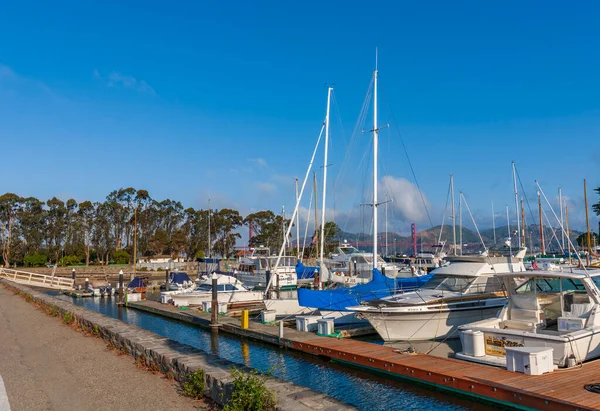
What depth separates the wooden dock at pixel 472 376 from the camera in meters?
9.69

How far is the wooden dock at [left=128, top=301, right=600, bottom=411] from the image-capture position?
9.69 metres

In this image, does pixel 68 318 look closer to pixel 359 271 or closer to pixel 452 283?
pixel 452 283

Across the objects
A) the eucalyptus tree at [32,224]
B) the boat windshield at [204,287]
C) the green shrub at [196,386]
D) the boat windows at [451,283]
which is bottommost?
the boat windshield at [204,287]

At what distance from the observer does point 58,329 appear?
17297mm

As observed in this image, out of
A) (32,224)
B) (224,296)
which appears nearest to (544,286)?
(224,296)

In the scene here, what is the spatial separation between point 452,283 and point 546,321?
5.06 metres

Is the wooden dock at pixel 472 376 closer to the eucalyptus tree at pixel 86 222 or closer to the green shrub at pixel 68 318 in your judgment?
the green shrub at pixel 68 318

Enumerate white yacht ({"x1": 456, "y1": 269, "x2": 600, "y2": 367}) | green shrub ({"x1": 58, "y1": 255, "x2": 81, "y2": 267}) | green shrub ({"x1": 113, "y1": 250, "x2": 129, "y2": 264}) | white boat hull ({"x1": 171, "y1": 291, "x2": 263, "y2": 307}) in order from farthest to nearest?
green shrub ({"x1": 113, "y1": 250, "x2": 129, "y2": 264}) → green shrub ({"x1": 58, "y1": 255, "x2": 81, "y2": 267}) → white boat hull ({"x1": 171, "y1": 291, "x2": 263, "y2": 307}) → white yacht ({"x1": 456, "y1": 269, "x2": 600, "y2": 367})

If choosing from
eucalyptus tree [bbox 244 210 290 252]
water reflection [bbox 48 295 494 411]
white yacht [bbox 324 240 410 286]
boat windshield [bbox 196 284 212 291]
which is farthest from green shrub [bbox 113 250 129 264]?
water reflection [bbox 48 295 494 411]

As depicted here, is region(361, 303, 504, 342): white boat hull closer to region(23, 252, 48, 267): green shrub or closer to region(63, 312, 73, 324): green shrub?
region(63, 312, 73, 324): green shrub

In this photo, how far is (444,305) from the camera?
17.7 meters

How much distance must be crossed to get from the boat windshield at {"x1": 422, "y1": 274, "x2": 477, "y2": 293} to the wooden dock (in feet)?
17.4

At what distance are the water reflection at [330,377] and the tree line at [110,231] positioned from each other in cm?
6279

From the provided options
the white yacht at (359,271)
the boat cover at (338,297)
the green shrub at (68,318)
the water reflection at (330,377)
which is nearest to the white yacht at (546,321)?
the water reflection at (330,377)
